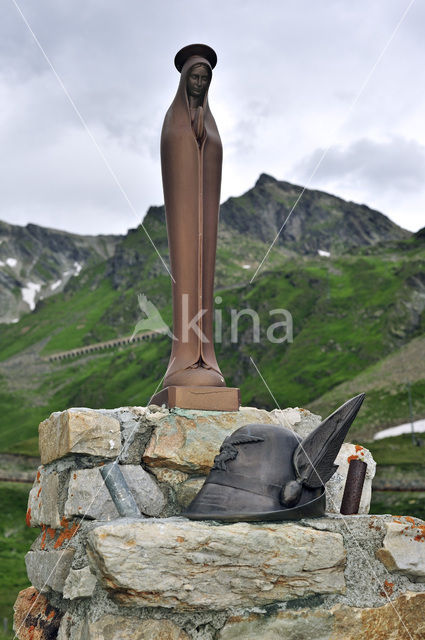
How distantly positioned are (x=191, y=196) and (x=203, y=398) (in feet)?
6.16

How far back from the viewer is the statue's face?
5.44m

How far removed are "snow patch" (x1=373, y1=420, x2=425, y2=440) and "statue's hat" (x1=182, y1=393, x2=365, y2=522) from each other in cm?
5021

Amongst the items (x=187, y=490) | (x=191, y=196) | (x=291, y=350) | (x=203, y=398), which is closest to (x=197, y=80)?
(x=191, y=196)

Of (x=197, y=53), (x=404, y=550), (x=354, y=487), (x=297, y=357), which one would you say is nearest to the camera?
(x=404, y=550)

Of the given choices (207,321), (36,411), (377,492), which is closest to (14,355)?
(36,411)

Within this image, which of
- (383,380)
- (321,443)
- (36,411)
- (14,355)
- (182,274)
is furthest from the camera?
(14,355)

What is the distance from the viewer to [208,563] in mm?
3186

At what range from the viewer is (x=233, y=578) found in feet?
10.6

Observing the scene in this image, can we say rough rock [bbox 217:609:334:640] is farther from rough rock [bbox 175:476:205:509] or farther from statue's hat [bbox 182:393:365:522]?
rough rock [bbox 175:476:205:509]

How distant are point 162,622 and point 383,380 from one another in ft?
225

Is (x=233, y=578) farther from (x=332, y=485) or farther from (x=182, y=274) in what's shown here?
(x=182, y=274)

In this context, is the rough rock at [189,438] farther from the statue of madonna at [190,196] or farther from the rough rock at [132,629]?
the rough rock at [132,629]

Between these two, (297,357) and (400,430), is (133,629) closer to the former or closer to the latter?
(400,430)

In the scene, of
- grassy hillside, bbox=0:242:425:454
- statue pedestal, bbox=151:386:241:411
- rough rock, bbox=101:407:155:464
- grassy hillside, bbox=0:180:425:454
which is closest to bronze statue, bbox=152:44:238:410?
statue pedestal, bbox=151:386:241:411
